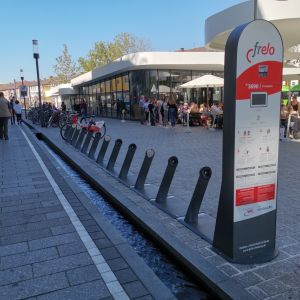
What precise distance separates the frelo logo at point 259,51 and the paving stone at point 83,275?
2.44 m

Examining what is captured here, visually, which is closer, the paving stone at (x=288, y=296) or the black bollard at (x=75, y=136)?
the paving stone at (x=288, y=296)

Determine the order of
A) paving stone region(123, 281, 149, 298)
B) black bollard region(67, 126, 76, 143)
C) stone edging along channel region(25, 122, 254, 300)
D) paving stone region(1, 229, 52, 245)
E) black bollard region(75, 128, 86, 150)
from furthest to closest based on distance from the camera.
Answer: black bollard region(67, 126, 76, 143)
black bollard region(75, 128, 86, 150)
paving stone region(1, 229, 52, 245)
paving stone region(123, 281, 149, 298)
stone edging along channel region(25, 122, 254, 300)


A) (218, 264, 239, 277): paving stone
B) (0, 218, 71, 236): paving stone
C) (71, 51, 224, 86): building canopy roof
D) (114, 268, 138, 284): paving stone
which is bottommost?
(114, 268, 138, 284): paving stone

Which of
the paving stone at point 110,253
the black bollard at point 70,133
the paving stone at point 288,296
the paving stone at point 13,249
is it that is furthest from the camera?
the black bollard at point 70,133

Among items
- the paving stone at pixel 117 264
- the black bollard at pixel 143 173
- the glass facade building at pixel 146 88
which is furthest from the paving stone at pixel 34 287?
the glass facade building at pixel 146 88

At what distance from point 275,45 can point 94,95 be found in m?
33.6

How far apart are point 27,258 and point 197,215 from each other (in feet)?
6.93

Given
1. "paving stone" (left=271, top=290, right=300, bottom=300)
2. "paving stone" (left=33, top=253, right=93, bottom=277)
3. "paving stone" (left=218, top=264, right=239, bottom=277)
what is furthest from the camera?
"paving stone" (left=33, top=253, right=93, bottom=277)

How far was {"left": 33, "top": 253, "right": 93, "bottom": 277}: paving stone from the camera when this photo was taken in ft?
11.7

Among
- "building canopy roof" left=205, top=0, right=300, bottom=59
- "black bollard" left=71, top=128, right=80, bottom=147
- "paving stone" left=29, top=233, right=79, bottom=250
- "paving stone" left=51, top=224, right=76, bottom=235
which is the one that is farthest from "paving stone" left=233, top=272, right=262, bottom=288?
"black bollard" left=71, top=128, right=80, bottom=147

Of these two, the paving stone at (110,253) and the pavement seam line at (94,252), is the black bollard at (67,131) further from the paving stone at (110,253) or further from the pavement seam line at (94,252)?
the paving stone at (110,253)

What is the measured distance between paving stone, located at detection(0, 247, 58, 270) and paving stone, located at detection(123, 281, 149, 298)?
1017mm

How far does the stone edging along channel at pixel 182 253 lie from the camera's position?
3.07m

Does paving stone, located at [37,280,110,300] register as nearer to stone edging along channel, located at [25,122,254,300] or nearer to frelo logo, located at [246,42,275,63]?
stone edging along channel, located at [25,122,254,300]
